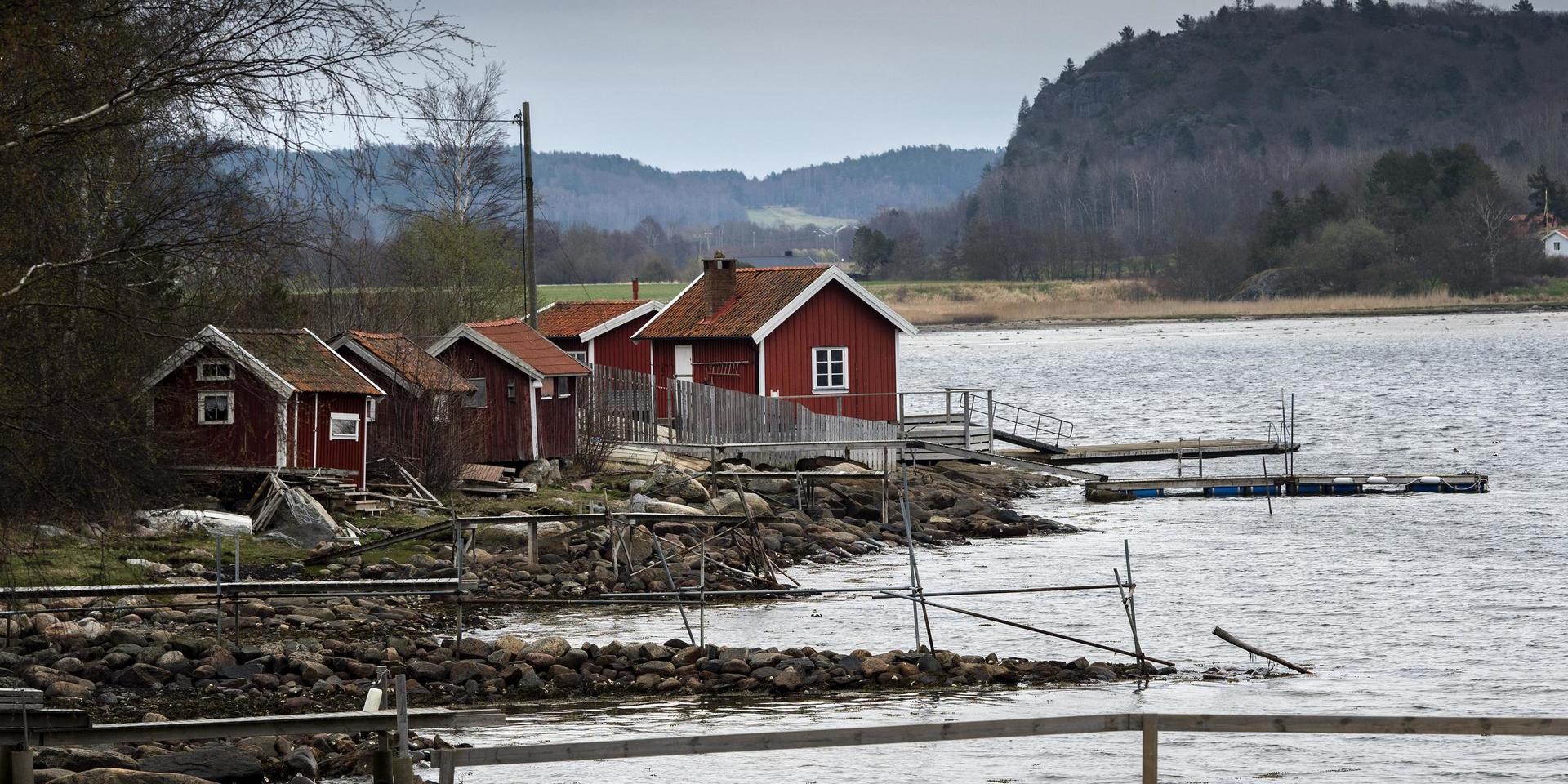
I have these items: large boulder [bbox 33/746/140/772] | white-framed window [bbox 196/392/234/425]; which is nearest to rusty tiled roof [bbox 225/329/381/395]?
white-framed window [bbox 196/392/234/425]

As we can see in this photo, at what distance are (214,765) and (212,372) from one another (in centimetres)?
1614

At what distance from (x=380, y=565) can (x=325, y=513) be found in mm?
2821

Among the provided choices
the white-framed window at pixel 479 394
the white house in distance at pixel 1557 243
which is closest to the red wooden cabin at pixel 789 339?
the white-framed window at pixel 479 394

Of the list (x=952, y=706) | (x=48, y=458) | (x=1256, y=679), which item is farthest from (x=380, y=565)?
(x=48, y=458)

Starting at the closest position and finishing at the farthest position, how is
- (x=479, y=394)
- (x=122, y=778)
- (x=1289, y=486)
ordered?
(x=122, y=778)
(x=479, y=394)
(x=1289, y=486)

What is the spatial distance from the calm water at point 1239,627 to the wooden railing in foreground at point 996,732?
7.36 m

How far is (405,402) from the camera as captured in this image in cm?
3294

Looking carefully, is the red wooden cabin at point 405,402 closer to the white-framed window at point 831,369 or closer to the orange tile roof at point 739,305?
the orange tile roof at point 739,305

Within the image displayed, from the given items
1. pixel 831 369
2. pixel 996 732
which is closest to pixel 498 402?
pixel 831 369

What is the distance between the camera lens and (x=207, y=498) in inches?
1139

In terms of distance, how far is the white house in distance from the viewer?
564 feet

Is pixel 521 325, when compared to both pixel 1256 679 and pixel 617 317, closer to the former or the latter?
pixel 617 317

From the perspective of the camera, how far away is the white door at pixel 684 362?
45.8 m

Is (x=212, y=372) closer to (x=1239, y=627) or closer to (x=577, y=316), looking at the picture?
(x=1239, y=627)
